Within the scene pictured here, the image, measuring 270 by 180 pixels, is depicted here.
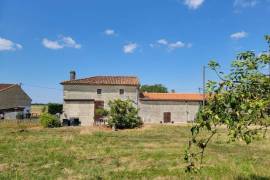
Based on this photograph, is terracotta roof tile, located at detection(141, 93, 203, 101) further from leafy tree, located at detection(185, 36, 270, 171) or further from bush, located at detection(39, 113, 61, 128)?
leafy tree, located at detection(185, 36, 270, 171)

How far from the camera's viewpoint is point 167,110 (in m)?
46.1

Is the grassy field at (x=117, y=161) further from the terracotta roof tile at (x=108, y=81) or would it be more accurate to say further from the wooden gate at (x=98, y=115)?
the terracotta roof tile at (x=108, y=81)

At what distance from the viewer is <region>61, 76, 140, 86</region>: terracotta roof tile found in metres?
45.1

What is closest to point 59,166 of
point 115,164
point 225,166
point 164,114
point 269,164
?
point 115,164

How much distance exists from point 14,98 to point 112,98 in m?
27.6

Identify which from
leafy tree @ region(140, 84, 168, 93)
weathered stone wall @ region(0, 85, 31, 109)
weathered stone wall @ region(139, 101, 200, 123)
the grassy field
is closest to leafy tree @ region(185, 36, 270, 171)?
the grassy field

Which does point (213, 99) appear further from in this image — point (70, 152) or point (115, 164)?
point (70, 152)

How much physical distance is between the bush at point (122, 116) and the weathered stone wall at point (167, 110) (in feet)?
23.6

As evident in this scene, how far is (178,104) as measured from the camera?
46188mm

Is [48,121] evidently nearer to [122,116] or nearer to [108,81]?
[122,116]

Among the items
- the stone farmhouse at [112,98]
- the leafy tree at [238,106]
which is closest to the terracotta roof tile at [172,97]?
the stone farmhouse at [112,98]

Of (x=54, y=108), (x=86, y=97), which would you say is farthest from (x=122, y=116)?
(x=54, y=108)

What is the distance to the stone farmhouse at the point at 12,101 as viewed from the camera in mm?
56353

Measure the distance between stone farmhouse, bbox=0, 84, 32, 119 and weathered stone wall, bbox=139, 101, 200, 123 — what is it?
21171 mm
